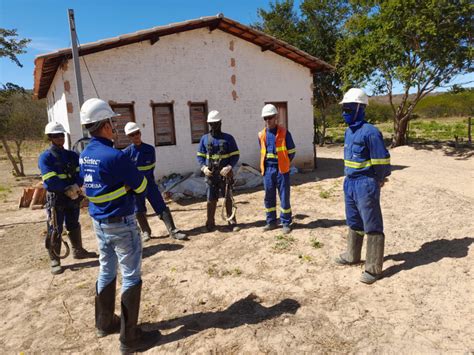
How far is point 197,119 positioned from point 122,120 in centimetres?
223

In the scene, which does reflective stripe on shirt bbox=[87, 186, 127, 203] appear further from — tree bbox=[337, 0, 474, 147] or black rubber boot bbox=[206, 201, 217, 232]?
tree bbox=[337, 0, 474, 147]

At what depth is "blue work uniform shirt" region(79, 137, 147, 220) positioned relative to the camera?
2.77 metres

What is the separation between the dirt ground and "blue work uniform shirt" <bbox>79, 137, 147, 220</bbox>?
1.34m

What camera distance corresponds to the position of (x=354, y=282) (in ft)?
13.1

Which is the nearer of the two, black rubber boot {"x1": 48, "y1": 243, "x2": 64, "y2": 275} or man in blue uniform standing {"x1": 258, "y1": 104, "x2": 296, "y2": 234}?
black rubber boot {"x1": 48, "y1": 243, "x2": 64, "y2": 275}

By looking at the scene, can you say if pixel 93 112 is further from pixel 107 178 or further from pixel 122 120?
pixel 122 120

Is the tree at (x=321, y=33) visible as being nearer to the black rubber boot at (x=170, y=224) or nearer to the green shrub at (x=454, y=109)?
the black rubber boot at (x=170, y=224)

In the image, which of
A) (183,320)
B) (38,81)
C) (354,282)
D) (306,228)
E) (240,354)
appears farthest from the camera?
(38,81)

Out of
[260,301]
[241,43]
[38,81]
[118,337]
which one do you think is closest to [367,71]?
[241,43]

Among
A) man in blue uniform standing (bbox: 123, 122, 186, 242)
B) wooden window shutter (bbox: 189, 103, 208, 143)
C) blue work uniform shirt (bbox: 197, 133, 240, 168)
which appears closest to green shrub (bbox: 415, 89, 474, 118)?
wooden window shutter (bbox: 189, 103, 208, 143)

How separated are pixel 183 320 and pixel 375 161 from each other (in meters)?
2.75

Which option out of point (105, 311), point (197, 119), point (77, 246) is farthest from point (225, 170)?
point (197, 119)

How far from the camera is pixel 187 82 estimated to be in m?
9.88

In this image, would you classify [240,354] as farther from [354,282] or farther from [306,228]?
[306,228]
